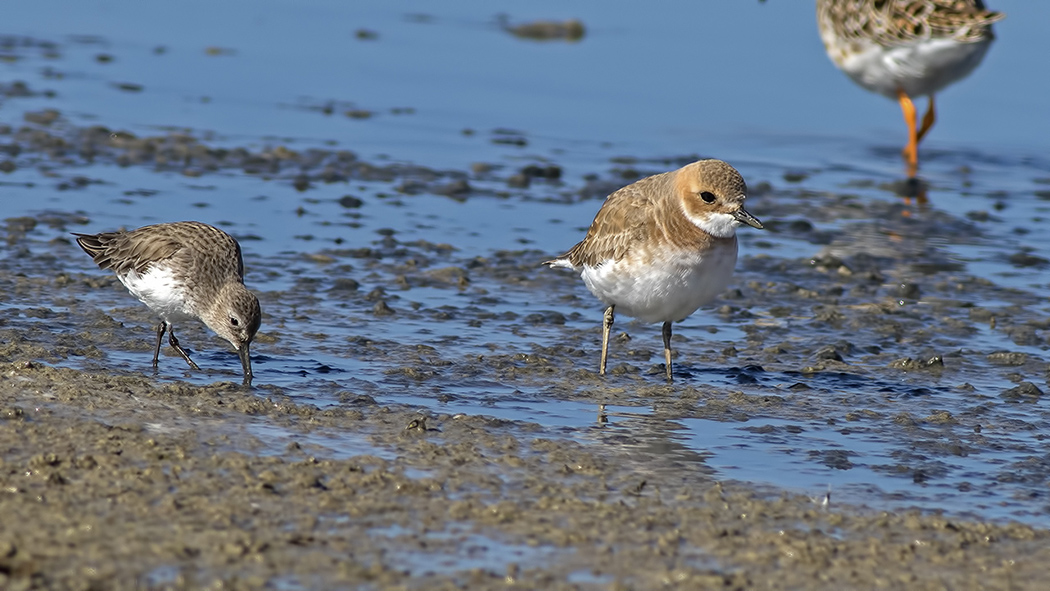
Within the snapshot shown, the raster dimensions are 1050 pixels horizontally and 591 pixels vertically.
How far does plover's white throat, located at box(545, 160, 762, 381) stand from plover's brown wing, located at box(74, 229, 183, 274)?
3.11 metres

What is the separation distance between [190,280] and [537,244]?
4.94 meters

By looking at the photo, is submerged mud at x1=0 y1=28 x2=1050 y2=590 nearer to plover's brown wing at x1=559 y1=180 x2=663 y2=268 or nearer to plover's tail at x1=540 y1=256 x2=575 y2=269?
plover's tail at x1=540 y1=256 x2=575 y2=269

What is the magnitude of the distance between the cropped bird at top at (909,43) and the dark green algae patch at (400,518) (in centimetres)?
1063

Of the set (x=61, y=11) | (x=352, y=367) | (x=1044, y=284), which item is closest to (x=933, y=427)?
(x=352, y=367)

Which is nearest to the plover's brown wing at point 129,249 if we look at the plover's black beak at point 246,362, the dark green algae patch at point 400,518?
the plover's black beak at point 246,362

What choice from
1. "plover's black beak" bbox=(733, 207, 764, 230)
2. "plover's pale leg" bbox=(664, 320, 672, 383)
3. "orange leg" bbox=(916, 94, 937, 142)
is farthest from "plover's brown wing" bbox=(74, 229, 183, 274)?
"orange leg" bbox=(916, 94, 937, 142)

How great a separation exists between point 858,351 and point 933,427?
6.75ft

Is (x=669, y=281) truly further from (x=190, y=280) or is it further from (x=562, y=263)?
(x=190, y=280)

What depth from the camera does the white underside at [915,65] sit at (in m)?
16.8

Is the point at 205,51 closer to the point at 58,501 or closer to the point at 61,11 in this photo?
the point at 61,11

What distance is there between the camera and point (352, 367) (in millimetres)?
9578

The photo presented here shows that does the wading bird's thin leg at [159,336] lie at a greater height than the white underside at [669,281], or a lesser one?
lesser

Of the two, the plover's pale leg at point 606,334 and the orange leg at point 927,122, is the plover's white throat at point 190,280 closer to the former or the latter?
the plover's pale leg at point 606,334

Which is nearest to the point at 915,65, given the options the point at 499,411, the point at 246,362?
the point at 499,411
